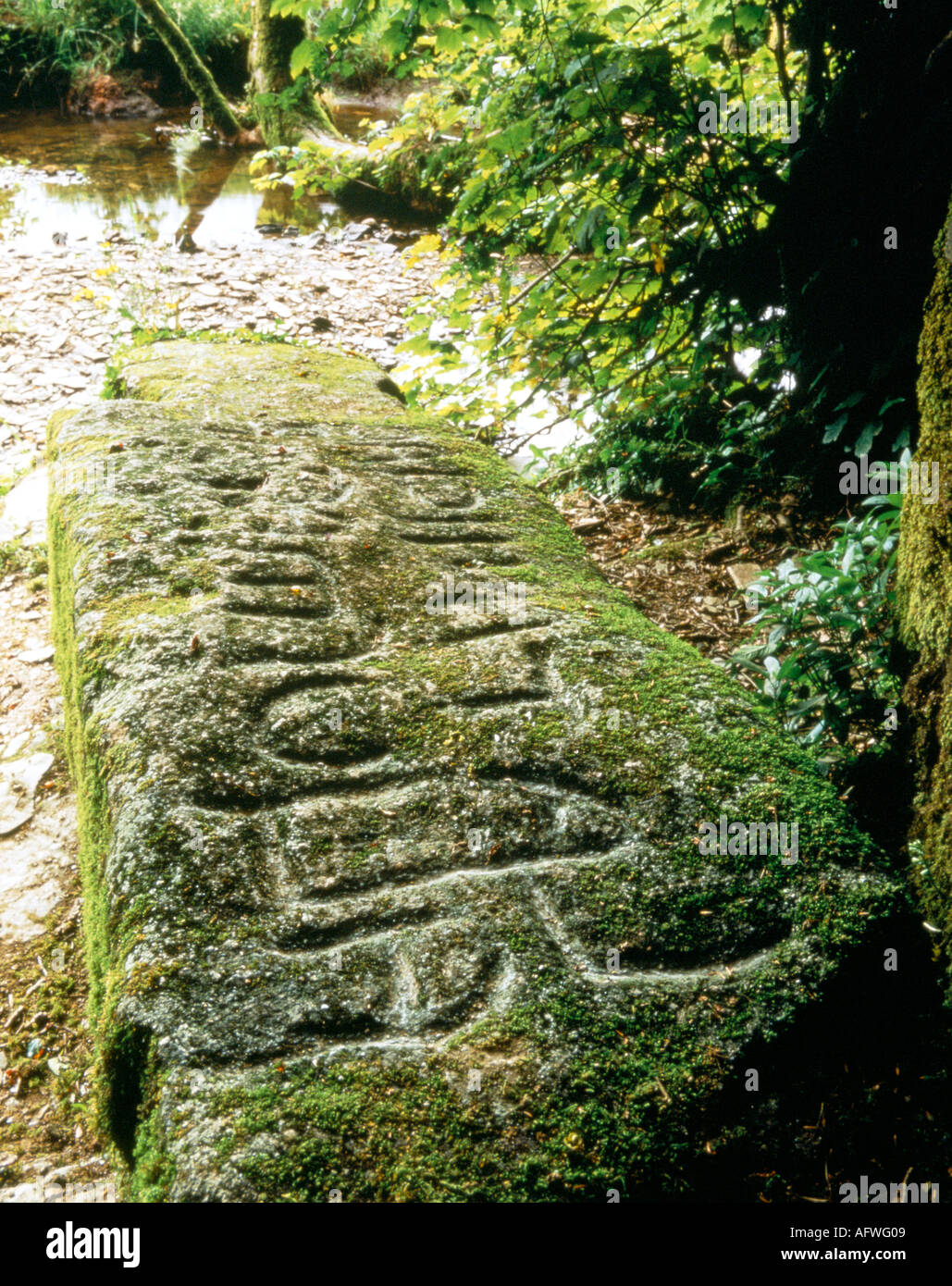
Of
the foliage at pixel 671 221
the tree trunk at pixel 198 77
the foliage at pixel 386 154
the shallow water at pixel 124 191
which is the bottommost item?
the foliage at pixel 671 221

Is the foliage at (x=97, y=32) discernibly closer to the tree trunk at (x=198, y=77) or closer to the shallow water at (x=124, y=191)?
the shallow water at (x=124, y=191)

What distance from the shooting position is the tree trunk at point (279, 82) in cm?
1107

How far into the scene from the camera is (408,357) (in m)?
6.43

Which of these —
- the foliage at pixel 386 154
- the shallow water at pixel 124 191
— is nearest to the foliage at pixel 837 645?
the foliage at pixel 386 154

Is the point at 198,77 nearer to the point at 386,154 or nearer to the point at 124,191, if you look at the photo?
the point at 124,191

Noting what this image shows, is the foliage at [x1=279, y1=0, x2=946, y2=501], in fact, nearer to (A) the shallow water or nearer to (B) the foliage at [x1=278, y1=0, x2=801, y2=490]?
(B) the foliage at [x1=278, y1=0, x2=801, y2=490]

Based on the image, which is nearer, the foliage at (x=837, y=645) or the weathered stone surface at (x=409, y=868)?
the weathered stone surface at (x=409, y=868)

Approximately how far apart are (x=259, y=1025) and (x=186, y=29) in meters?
16.5

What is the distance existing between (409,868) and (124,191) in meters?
10.9

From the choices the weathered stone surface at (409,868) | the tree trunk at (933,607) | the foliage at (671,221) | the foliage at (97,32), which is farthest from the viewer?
the foliage at (97,32)

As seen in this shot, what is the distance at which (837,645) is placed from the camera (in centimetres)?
239

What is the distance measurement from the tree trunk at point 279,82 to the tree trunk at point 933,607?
1089 centimetres

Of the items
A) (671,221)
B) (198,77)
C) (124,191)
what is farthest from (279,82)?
(671,221)

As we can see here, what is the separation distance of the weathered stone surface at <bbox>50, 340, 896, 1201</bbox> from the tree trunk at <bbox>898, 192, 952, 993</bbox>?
0.23m
